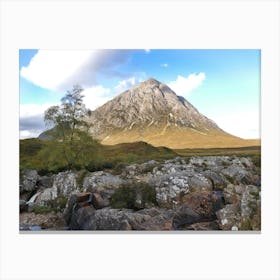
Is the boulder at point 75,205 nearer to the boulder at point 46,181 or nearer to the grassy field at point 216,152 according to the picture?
the boulder at point 46,181

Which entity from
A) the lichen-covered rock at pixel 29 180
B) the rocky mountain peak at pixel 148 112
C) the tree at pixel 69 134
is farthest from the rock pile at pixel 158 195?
the rocky mountain peak at pixel 148 112

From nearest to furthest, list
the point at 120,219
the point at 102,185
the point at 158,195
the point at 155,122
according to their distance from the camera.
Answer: the point at 120,219
the point at 158,195
the point at 102,185
the point at 155,122

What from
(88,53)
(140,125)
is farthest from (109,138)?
(88,53)

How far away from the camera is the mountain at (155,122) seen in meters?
6.16

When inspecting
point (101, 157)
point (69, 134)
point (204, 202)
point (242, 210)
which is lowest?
point (242, 210)

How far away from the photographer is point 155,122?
6.32m

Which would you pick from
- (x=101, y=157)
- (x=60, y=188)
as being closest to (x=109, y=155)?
(x=101, y=157)

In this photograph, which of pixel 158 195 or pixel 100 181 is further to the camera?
pixel 100 181
